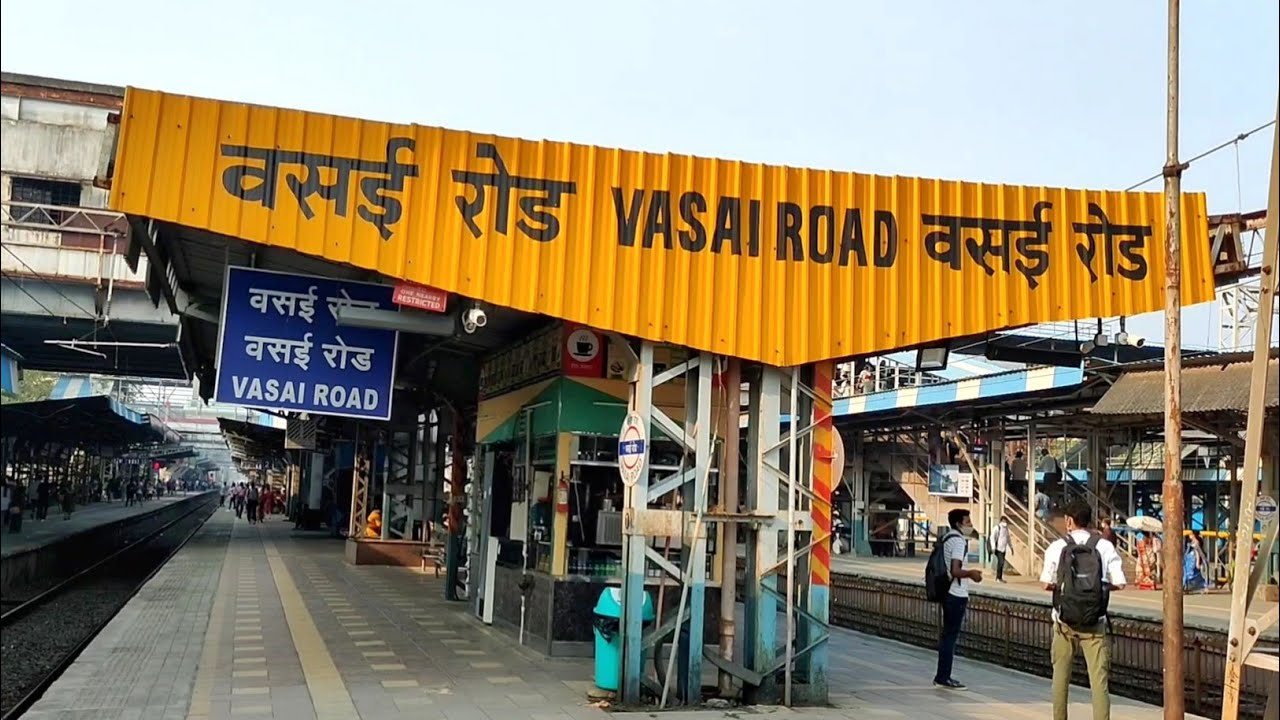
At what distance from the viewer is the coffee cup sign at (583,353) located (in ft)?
34.5

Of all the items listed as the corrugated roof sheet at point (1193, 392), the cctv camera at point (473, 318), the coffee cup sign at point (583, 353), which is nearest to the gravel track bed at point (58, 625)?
the cctv camera at point (473, 318)

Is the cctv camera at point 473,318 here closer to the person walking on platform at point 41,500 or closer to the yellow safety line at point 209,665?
the yellow safety line at point 209,665

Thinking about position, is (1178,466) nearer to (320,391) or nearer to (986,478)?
(320,391)

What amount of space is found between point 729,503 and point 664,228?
2.38m

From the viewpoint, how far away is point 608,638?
28.8ft

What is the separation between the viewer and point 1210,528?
30.7 metres

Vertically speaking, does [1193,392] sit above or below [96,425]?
above

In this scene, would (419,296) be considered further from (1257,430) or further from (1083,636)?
(1257,430)

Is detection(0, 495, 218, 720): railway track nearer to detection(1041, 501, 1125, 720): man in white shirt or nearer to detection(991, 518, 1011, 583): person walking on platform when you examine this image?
detection(1041, 501, 1125, 720): man in white shirt

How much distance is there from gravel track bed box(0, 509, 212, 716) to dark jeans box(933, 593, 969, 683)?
7825 millimetres

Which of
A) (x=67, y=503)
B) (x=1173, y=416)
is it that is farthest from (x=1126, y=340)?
(x=67, y=503)

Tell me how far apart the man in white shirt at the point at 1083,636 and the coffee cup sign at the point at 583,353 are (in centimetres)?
478

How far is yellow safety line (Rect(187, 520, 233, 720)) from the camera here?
807 centimetres

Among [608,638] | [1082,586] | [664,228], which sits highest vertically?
[664,228]
